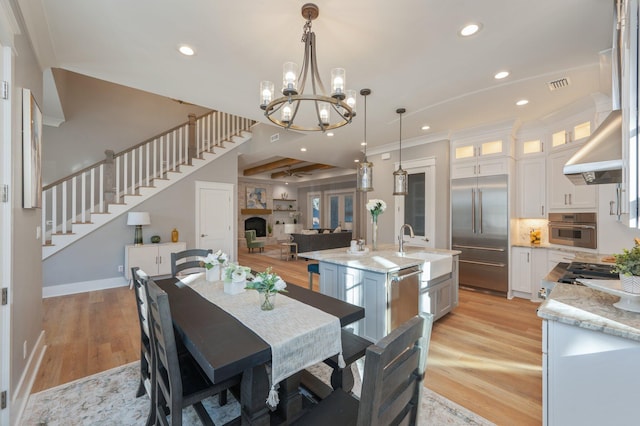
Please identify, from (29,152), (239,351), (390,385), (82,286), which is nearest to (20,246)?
A: (29,152)

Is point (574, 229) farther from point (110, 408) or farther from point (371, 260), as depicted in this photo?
point (110, 408)

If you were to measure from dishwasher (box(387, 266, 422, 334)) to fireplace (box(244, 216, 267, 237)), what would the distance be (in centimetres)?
1001

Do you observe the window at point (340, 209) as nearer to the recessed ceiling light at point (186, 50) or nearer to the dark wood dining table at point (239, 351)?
the recessed ceiling light at point (186, 50)

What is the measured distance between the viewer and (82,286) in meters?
4.66

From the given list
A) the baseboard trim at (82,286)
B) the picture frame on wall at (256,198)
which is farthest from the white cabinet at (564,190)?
the picture frame on wall at (256,198)

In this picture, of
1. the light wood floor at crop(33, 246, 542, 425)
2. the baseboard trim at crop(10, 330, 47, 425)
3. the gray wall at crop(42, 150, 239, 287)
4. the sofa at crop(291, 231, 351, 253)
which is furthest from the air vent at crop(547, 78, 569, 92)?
the sofa at crop(291, 231, 351, 253)

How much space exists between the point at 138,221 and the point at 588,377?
19.2 ft

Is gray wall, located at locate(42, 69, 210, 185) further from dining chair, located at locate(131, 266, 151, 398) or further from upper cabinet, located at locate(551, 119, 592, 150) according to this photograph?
upper cabinet, located at locate(551, 119, 592, 150)

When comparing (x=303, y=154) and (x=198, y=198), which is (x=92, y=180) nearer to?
(x=198, y=198)

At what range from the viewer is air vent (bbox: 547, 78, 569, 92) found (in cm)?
296

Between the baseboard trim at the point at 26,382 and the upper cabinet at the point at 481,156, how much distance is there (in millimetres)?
5752

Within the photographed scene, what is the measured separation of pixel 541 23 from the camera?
2.09 meters

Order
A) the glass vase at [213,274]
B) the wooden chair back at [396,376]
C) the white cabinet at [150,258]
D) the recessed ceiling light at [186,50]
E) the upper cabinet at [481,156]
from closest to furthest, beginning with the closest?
the wooden chair back at [396,376] < the glass vase at [213,274] < the recessed ceiling light at [186,50] < the upper cabinet at [481,156] < the white cabinet at [150,258]

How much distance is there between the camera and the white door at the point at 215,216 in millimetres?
6070
